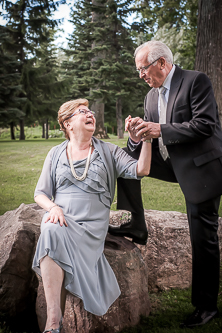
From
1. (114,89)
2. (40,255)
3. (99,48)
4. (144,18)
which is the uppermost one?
(144,18)

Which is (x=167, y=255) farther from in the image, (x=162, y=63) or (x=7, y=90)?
(x=7, y=90)

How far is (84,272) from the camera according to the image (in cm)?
205

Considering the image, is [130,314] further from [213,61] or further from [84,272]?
[213,61]

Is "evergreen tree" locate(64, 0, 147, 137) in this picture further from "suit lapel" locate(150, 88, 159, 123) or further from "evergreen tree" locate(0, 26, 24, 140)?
"suit lapel" locate(150, 88, 159, 123)

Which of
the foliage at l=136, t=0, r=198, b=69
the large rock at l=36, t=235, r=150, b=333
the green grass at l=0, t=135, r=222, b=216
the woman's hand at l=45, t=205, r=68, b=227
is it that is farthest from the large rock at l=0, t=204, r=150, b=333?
the foliage at l=136, t=0, r=198, b=69

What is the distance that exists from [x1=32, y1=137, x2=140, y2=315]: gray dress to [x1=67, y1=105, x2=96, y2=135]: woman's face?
0.15 meters

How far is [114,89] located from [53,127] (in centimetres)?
422

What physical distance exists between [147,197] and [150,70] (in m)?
3.81

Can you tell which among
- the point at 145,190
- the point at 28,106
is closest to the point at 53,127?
the point at 28,106

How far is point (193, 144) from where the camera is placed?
7.45 feet

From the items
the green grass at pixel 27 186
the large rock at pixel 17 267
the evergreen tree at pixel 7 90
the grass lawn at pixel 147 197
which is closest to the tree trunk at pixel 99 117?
the grass lawn at pixel 147 197

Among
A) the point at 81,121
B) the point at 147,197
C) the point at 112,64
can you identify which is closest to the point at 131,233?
the point at 81,121

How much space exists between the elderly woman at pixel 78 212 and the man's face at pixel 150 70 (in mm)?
517

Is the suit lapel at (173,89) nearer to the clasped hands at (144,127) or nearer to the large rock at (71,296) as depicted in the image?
the clasped hands at (144,127)
